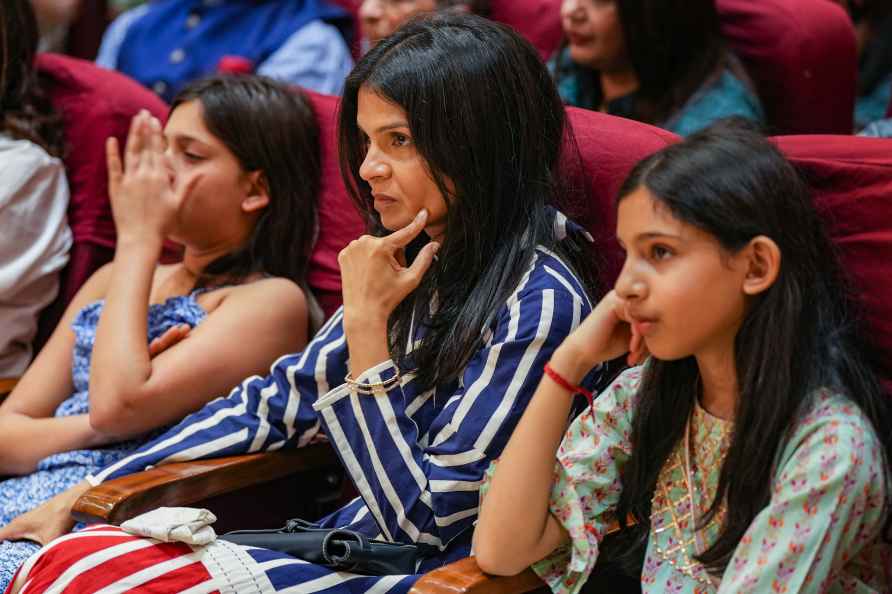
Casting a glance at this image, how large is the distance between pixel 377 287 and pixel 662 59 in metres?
1.17

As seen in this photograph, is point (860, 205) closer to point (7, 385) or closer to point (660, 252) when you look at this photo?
point (660, 252)

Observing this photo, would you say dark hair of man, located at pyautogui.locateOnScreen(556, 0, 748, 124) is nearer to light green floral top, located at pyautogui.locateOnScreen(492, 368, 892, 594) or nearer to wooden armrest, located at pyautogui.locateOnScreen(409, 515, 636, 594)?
light green floral top, located at pyautogui.locateOnScreen(492, 368, 892, 594)

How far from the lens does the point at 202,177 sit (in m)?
1.91

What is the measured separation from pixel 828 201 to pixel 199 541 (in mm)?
797

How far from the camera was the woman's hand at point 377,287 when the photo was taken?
142 cm

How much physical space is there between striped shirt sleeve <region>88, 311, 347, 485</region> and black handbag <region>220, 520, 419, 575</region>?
0.28 m

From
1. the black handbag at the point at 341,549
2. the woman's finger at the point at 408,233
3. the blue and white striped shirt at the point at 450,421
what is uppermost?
the woman's finger at the point at 408,233

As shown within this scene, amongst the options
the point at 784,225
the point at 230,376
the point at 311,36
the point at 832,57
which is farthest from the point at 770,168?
the point at 311,36

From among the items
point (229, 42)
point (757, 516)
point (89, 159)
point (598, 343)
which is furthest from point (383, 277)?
point (229, 42)

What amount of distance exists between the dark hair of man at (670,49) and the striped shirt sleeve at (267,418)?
1.01 metres

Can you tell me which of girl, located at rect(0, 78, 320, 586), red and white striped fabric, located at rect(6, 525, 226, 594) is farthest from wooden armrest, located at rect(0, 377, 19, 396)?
red and white striped fabric, located at rect(6, 525, 226, 594)

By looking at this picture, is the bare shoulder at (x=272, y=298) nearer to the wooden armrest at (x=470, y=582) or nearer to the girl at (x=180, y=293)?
the girl at (x=180, y=293)

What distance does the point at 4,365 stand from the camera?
2.11 meters

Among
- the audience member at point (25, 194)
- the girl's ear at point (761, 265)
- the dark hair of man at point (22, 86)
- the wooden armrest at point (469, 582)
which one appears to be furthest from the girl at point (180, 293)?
the girl's ear at point (761, 265)
